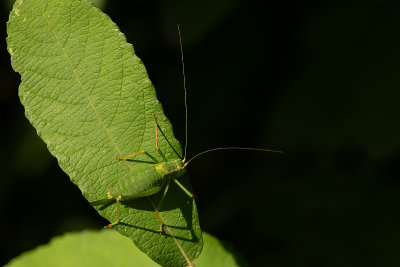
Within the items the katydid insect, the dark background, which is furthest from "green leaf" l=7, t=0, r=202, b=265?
the dark background

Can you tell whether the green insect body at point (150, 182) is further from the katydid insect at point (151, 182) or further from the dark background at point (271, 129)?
the dark background at point (271, 129)

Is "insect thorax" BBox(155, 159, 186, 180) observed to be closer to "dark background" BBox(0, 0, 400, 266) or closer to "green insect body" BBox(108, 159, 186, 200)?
"green insect body" BBox(108, 159, 186, 200)

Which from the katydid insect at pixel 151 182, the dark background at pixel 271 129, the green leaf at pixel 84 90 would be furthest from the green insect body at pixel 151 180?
the dark background at pixel 271 129

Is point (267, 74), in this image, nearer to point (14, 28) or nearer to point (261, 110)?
point (261, 110)

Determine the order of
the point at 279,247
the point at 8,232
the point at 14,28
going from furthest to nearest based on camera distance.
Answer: the point at 8,232 → the point at 279,247 → the point at 14,28

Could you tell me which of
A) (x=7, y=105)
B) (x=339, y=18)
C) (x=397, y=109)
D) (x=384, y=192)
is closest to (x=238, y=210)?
(x=384, y=192)

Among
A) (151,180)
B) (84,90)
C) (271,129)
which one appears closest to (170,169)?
(151,180)
